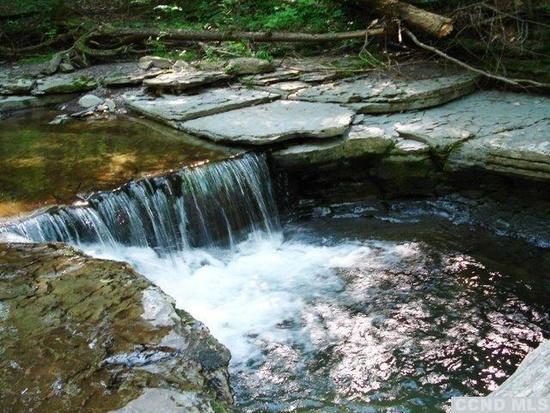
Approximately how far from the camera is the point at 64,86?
8.62m

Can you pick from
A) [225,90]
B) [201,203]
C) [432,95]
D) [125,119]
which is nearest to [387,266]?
[201,203]

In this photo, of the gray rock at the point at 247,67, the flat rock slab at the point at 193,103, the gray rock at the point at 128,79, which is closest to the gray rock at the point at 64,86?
the gray rock at the point at 128,79

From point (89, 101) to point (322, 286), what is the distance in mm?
4957

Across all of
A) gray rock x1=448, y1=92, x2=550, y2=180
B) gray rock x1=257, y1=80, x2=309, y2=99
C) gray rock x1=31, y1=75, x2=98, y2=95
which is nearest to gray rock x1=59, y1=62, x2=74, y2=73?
gray rock x1=31, y1=75, x2=98, y2=95

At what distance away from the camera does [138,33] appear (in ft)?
31.5

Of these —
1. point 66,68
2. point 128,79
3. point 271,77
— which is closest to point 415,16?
point 271,77

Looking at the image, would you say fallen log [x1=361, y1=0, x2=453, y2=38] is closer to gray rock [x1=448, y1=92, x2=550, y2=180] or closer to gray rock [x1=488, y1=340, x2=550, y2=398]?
gray rock [x1=448, y1=92, x2=550, y2=180]

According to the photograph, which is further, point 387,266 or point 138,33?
point 138,33

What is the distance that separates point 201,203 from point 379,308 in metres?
2.20

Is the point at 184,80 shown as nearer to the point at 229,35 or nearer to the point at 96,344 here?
the point at 229,35

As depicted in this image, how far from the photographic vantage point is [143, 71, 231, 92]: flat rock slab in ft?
25.2

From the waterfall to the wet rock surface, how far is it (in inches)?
41.6

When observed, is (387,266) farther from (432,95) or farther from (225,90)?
(225,90)

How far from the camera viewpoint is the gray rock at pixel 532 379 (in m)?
1.76
